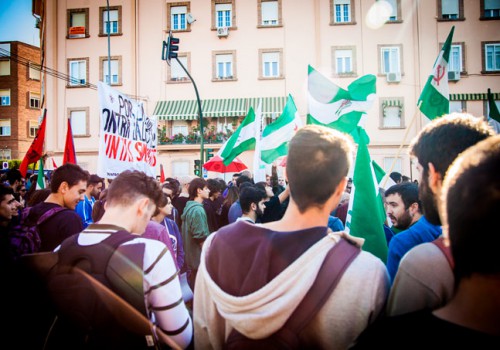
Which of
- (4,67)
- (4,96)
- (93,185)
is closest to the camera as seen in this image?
(93,185)

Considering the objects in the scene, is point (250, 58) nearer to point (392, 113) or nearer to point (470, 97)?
point (392, 113)

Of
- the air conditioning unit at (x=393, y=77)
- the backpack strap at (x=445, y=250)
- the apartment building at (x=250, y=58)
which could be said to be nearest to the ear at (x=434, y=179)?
the backpack strap at (x=445, y=250)

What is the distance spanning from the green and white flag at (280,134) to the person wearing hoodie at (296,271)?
Result: 18.3ft

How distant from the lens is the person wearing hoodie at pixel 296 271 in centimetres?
145

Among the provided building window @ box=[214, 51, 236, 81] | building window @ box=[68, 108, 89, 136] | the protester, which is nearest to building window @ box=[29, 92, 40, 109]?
building window @ box=[68, 108, 89, 136]

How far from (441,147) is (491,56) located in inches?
985

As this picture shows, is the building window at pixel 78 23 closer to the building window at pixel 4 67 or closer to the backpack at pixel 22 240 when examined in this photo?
the building window at pixel 4 67

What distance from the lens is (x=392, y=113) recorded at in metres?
22.1

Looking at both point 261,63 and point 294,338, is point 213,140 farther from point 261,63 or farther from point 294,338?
point 294,338

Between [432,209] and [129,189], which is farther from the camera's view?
[129,189]

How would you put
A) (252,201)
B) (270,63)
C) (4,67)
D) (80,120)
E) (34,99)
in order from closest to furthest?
(252,201) < (270,63) < (80,120) < (4,67) < (34,99)

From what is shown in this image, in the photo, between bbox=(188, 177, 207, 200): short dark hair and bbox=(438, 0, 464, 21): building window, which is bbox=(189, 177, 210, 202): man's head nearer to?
bbox=(188, 177, 207, 200): short dark hair

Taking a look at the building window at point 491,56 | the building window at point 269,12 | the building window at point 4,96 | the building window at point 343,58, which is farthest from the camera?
the building window at point 4,96

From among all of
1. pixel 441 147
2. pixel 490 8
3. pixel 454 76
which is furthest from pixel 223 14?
pixel 441 147
